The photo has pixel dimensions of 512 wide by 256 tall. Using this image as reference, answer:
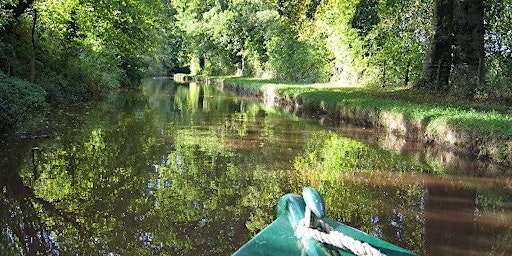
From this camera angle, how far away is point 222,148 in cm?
870

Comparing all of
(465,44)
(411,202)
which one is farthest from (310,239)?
(465,44)

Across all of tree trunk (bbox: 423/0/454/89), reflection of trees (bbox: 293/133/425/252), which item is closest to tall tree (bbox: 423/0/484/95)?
tree trunk (bbox: 423/0/454/89)

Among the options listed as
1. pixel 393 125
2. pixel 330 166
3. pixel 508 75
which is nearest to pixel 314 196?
pixel 330 166

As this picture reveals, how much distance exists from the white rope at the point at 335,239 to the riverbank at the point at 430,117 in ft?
19.9

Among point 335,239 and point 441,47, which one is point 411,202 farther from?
point 441,47

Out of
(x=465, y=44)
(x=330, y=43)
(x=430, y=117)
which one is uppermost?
(x=330, y=43)

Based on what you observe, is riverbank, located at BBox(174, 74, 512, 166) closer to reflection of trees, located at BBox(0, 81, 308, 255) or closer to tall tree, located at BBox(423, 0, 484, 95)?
tall tree, located at BBox(423, 0, 484, 95)

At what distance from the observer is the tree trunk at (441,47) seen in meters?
14.9

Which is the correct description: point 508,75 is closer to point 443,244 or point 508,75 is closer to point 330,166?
point 330,166

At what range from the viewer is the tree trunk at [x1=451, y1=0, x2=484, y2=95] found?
13.3 meters

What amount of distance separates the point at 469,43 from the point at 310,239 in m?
12.8

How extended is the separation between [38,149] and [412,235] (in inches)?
239

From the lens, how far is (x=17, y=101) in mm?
9875

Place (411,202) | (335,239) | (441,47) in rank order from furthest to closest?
(441,47) < (411,202) < (335,239)
